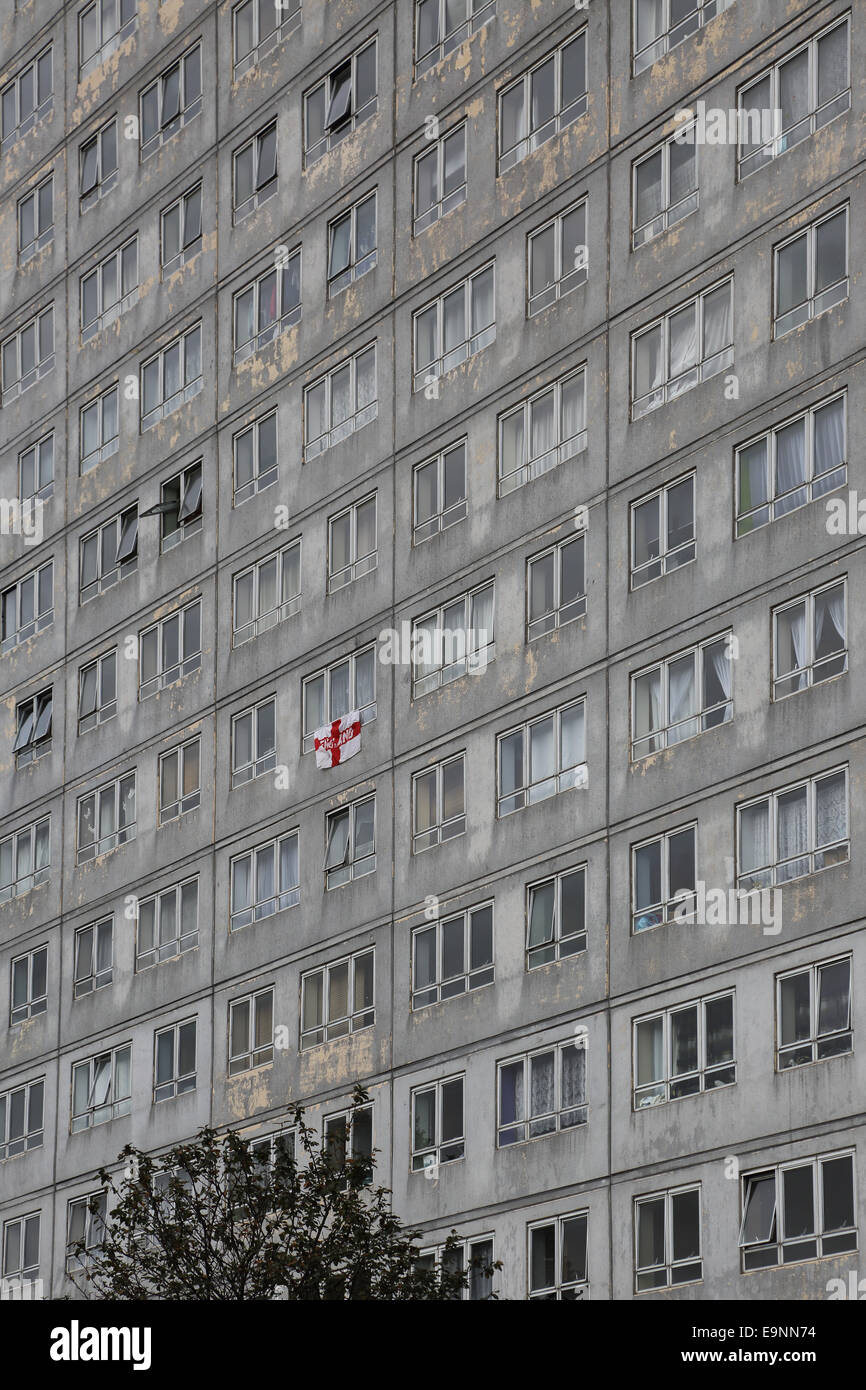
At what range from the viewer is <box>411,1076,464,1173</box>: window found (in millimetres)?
54688

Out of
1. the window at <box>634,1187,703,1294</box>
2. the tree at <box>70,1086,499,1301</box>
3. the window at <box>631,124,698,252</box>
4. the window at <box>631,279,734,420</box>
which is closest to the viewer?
the tree at <box>70,1086,499,1301</box>

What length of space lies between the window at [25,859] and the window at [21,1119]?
202 inches

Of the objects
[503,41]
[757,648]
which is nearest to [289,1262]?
[757,648]

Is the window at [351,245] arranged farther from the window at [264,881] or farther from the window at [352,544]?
the window at [264,881]

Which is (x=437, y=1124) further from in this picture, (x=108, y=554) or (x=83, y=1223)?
(x=108, y=554)

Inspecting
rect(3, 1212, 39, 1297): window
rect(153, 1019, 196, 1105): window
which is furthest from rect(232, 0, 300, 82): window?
rect(3, 1212, 39, 1297): window

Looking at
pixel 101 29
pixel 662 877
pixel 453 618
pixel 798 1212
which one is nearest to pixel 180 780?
pixel 453 618

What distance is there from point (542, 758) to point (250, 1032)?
35.5ft

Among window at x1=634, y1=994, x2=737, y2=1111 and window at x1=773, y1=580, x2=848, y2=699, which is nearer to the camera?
window at x1=773, y1=580, x2=848, y2=699

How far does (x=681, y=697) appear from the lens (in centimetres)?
5159

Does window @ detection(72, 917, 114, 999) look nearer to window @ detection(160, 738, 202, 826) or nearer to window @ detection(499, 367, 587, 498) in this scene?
window @ detection(160, 738, 202, 826)

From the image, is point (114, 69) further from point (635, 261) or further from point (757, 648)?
point (757, 648)

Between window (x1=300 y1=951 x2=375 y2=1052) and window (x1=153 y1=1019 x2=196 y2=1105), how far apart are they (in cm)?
420

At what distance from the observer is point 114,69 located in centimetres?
7206
